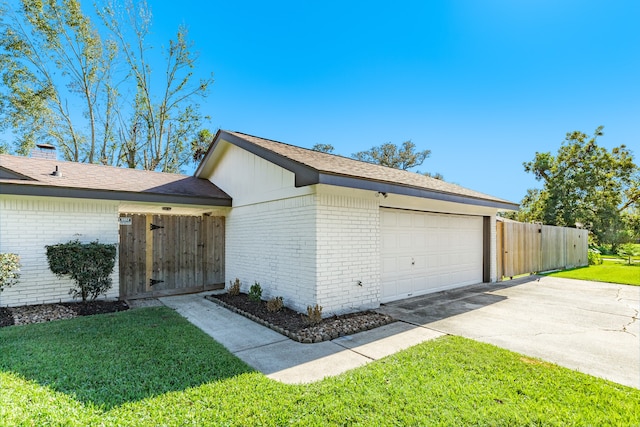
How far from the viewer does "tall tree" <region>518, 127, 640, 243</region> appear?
2230 cm

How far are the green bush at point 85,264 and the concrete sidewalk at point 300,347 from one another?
2357mm

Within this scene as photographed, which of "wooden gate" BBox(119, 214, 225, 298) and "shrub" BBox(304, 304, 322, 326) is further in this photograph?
"wooden gate" BBox(119, 214, 225, 298)

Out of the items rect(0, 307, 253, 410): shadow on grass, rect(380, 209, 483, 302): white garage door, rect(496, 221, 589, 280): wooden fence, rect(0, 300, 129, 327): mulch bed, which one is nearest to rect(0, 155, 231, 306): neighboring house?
rect(0, 300, 129, 327): mulch bed

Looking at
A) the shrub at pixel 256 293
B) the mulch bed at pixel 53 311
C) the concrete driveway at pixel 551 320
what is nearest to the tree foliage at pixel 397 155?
the concrete driveway at pixel 551 320

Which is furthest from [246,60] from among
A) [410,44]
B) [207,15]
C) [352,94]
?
[410,44]

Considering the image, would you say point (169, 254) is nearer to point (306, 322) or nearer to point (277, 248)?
point (277, 248)

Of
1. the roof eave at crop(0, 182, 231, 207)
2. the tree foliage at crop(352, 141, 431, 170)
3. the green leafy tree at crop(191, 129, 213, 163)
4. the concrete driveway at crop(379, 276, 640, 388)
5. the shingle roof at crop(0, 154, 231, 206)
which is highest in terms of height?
the tree foliage at crop(352, 141, 431, 170)


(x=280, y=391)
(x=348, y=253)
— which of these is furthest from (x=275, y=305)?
(x=280, y=391)

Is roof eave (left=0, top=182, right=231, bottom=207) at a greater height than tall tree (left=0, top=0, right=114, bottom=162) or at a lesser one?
lesser

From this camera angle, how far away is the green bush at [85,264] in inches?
255

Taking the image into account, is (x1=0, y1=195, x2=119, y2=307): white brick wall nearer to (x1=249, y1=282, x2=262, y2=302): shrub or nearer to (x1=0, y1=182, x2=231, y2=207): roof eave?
(x1=0, y1=182, x2=231, y2=207): roof eave

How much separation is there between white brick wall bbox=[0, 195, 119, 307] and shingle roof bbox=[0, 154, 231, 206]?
0.44 meters

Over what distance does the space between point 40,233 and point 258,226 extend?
4.69 metres

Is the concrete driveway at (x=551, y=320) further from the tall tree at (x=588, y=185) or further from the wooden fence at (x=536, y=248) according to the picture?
the tall tree at (x=588, y=185)
